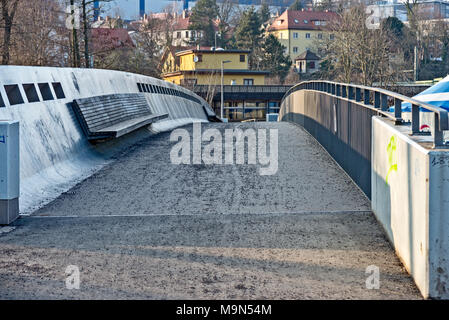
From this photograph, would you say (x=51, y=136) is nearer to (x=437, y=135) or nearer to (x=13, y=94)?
(x=13, y=94)

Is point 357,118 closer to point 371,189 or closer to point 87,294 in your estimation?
point 371,189

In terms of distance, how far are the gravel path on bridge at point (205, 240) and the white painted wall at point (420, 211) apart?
24 centimetres

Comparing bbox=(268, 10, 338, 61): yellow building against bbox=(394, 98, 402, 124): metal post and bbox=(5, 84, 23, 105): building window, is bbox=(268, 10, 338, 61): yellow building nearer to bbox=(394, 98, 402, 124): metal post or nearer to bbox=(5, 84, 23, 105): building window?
bbox=(5, 84, 23, 105): building window

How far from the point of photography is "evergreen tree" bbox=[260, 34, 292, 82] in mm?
99875

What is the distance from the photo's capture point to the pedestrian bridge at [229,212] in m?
6.05

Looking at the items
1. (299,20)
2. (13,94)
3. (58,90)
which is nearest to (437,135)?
(13,94)

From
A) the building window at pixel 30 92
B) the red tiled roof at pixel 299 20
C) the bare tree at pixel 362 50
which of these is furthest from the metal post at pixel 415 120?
the red tiled roof at pixel 299 20

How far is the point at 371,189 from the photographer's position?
947 cm

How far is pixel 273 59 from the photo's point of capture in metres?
101

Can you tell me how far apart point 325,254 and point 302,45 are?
459 feet

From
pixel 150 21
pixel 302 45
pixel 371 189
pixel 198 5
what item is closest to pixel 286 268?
pixel 371 189

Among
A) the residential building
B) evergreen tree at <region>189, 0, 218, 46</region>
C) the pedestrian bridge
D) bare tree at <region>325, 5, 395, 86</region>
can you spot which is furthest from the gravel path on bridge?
the residential building

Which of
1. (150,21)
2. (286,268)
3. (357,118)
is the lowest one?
(286,268)

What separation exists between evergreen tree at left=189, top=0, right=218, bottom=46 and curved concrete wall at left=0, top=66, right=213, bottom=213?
9976cm
